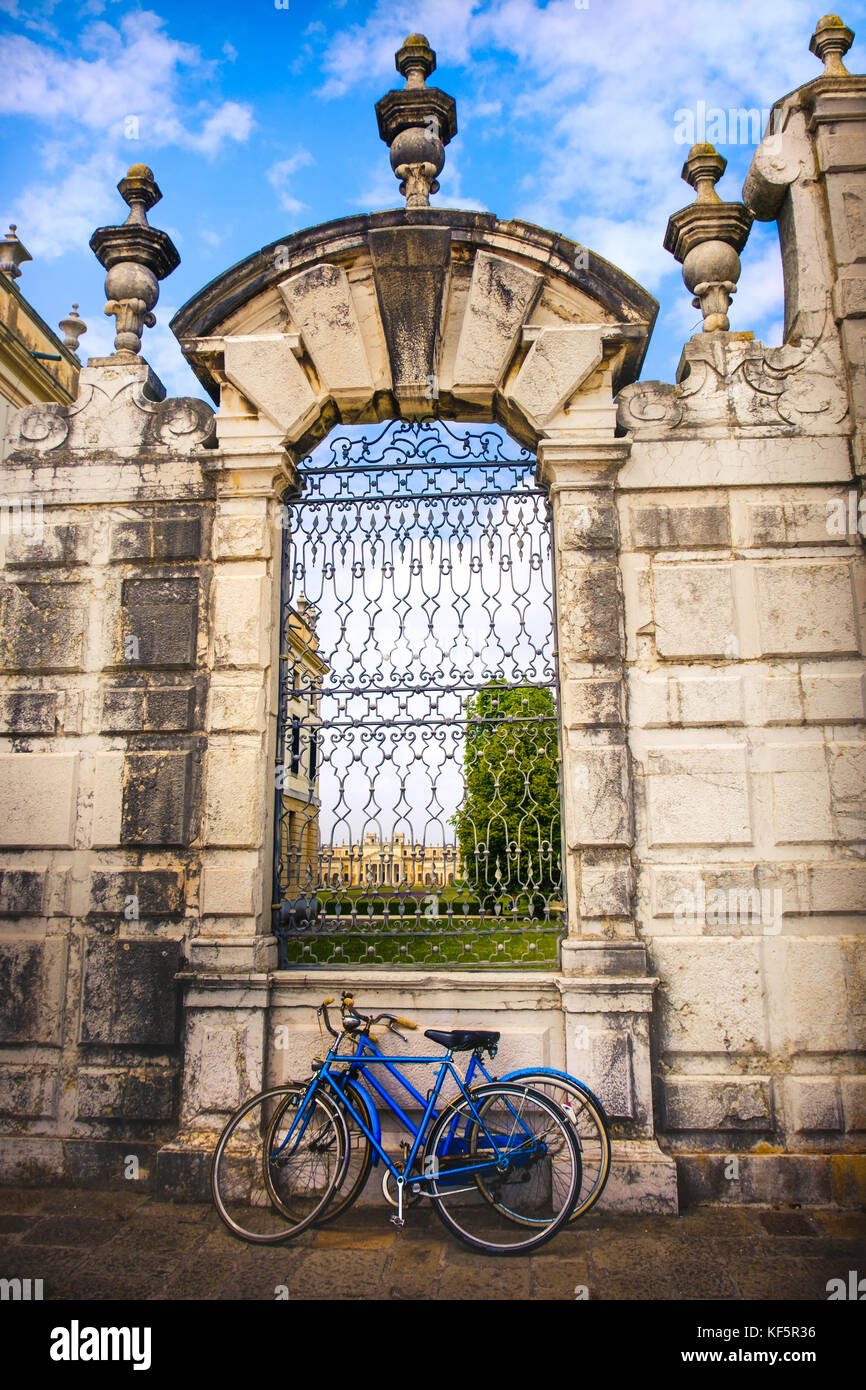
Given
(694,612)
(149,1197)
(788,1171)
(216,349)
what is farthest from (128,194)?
(788,1171)

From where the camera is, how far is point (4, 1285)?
11.0 feet

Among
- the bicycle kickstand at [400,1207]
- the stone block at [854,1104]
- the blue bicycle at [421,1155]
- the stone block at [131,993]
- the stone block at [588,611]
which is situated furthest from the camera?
the stone block at [588,611]

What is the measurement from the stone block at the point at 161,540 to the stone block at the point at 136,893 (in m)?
1.84

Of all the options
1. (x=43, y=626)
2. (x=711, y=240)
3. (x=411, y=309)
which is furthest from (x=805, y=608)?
(x=43, y=626)

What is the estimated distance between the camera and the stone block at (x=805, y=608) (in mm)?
4668

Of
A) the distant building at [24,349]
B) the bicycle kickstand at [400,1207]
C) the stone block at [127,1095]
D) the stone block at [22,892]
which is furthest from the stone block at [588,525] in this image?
the distant building at [24,349]

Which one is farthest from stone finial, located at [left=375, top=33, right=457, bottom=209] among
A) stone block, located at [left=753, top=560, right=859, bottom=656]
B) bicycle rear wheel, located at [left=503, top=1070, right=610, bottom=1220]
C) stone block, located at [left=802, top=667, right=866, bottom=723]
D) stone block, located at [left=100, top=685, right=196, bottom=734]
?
bicycle rear wheel, located at [left=503, top=1070, right=610, bottom=1220]

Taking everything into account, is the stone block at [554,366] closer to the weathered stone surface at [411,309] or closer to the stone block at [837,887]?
the weathered stone surface at [411,309]

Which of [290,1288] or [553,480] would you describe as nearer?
[290,1288]

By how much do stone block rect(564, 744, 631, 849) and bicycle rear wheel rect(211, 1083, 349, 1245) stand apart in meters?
1.85

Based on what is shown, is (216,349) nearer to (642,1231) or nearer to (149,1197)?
(149,1197)

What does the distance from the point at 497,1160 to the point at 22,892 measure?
2982 millimetres

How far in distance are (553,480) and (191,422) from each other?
2.24m

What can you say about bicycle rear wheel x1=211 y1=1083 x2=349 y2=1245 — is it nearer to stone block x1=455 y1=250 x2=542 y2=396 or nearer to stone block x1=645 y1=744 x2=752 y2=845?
stone block x1=645 y1=744 x2=752 y2=845
